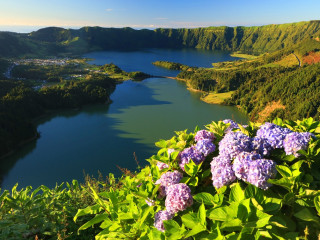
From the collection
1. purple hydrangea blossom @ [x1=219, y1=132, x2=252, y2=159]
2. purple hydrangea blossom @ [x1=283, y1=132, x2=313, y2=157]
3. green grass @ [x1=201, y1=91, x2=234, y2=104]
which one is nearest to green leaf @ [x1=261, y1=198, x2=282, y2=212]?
purple hydrangea blossom @ [x1=219, y1=132, x2=252, y2=159]

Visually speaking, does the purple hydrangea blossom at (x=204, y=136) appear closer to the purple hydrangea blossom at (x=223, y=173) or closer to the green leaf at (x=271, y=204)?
the purple hydrangea blossom at (x=223, y=173)

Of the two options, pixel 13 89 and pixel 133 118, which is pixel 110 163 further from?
pixel 13 89

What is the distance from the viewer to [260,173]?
261 cm

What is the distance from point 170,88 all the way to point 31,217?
385ft

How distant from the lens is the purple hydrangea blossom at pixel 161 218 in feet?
9.05

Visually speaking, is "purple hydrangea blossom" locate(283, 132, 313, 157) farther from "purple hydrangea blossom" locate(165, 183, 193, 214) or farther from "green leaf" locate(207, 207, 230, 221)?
"purple hydrangea blossom" locate(165, 183, 193, 214)

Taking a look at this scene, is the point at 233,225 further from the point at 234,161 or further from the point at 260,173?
the point at 234,161

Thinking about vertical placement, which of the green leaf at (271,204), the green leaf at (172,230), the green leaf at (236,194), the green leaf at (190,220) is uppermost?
the green leaf at (236,194)

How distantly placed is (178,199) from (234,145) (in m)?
1.08

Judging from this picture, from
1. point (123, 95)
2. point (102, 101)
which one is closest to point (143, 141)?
point (102, 101)

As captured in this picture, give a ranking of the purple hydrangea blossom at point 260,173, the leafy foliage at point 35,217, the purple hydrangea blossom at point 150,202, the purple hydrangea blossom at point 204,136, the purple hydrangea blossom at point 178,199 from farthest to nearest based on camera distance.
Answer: the leafy foliage at point 35,217
the purple hydrangea blossom at point 204,136
the purple hydrangea blossom at point 150,202
the purple hydrangea blossom at point 178,199
the purple hydrangea blossom at point 260,173

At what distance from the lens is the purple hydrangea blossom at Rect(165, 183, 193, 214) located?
271 cm

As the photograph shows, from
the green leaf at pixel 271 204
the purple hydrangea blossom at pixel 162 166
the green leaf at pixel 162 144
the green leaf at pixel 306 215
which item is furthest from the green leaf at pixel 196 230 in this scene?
the green leaf at pixel 162 144

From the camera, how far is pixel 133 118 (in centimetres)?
7712
